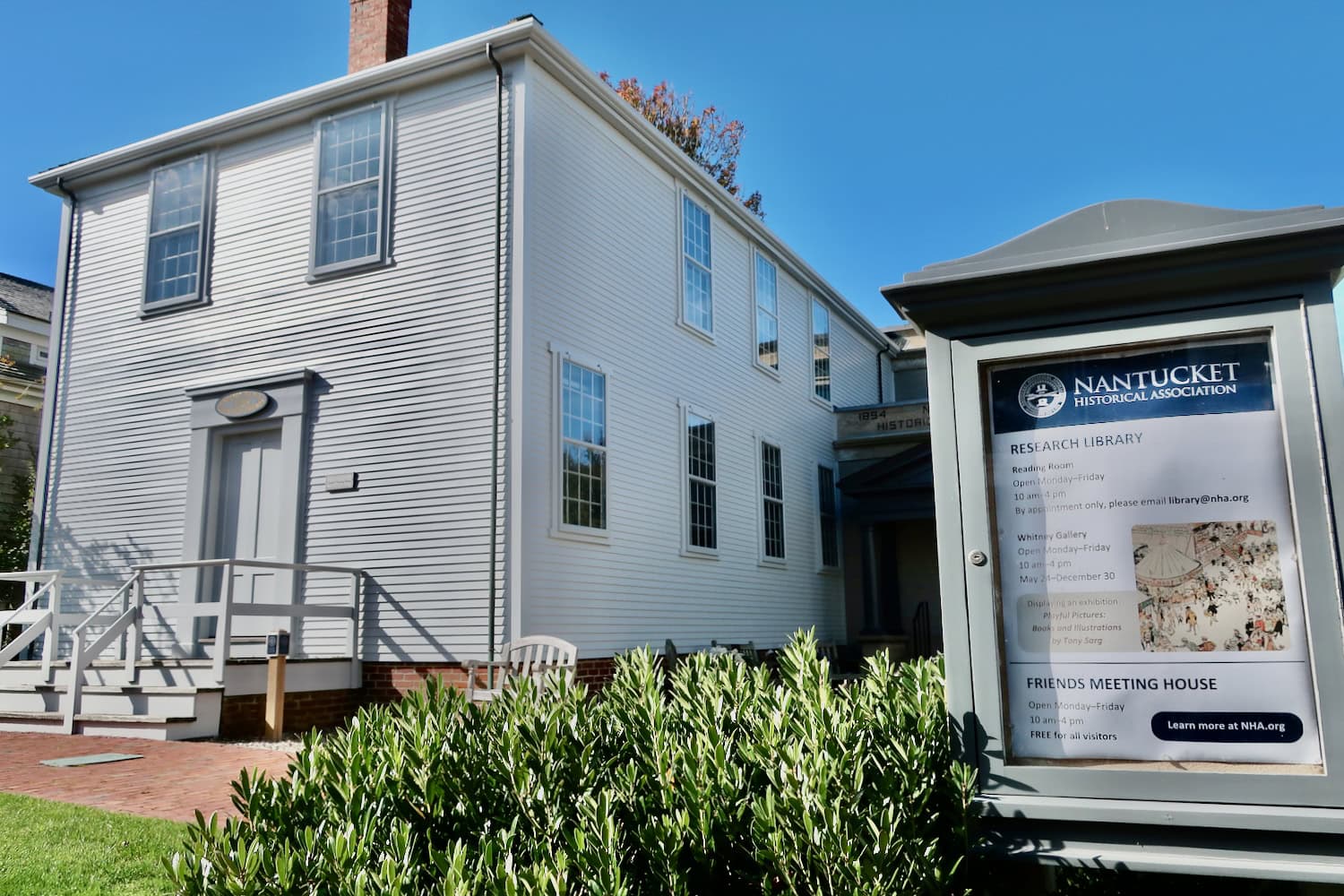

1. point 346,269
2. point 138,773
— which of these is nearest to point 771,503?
point 346,269

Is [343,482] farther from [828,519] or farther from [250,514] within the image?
[828,519]

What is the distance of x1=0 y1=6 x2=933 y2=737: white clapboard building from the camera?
10500 millimetres

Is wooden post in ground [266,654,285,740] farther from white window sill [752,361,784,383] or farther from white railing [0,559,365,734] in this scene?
white window sill [752,361,784,383]

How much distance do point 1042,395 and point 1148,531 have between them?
481 millimetres

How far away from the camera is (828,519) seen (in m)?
19.0

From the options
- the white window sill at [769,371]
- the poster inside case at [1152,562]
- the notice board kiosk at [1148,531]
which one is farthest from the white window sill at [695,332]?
the poster inside case at [1152,562]

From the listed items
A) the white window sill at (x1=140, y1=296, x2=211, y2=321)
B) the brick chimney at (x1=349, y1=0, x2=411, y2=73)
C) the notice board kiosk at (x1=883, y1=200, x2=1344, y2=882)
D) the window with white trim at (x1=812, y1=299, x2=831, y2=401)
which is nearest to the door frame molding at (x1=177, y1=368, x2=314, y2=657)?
the white window sill at (x1=140, y1=296, x2=211, y2=321)

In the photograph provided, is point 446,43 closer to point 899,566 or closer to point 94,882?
point 94,882

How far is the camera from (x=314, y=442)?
38.1ft

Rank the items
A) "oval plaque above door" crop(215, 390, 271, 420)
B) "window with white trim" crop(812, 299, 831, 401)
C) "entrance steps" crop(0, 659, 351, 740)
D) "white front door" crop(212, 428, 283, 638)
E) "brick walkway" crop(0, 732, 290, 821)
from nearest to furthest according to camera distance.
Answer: "brick walkway" crop(0, 732, 290, 821) → "entrance steps" crop(0, 659, 351, 740) → "white front door" crop(212, 428, 283, 638) → "oval plaque above door" crop(215, 390, 271, 420) → "window with white trim" crop(812, 299, 831, 401)

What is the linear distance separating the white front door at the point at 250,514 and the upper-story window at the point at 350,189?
2.17 metres

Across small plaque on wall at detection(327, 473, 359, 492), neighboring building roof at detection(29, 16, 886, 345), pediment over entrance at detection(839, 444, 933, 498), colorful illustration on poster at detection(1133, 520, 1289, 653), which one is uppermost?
neighboring building roof at detection(29, 16, 886, 345)

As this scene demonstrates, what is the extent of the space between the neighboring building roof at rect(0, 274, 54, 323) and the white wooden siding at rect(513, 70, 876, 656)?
13034mm

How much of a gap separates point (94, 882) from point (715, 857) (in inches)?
125
